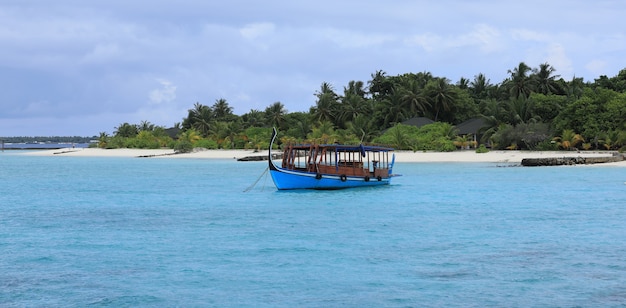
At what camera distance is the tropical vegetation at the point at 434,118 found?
65.1m

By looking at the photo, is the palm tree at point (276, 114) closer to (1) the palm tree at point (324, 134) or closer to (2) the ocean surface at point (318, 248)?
(1) the palm tree at point (324, 134)

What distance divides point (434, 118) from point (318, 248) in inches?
2885

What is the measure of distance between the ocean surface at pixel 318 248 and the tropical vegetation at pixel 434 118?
106 ft

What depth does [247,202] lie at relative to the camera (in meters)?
30.6

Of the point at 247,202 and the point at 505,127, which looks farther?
the point at 505,127

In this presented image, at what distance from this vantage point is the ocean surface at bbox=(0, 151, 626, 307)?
1291 cm

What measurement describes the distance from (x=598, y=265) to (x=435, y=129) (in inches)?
2337

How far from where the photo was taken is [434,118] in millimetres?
89625

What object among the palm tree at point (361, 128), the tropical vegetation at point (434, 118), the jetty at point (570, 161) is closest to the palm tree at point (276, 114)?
the tropical vegetation at point (434, 118)

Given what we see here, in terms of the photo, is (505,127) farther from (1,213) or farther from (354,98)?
(1,213)

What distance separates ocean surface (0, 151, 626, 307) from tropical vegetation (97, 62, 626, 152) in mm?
32197

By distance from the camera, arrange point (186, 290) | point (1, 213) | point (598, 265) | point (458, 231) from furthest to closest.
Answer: point (1, 213) → point (458, 231) → point (598, 265) → point (186, 290)

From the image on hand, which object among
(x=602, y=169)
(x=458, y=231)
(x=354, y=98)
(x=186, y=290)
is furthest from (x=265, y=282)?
(x=354, y=98)

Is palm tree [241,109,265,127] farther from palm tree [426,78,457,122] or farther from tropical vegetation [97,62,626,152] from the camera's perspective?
palm tree [426,78,457,122]
